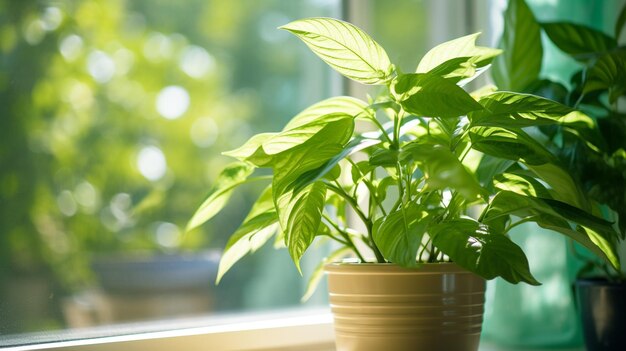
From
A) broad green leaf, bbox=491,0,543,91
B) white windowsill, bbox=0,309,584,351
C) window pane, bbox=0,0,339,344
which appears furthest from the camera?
window pane, bbox=0,0,339,344

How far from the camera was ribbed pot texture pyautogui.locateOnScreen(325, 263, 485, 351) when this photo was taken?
31.7 inches

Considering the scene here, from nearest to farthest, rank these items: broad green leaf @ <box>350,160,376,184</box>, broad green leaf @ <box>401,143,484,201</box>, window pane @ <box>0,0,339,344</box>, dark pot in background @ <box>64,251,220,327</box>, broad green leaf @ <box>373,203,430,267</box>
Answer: broad green leaf @ <box>401,143,484,201</box> → broad green leaf @ <box>373,203,430,267</box> → broad green leaf @ <box>350,160,376,184</box> → window pane @ <box>0,0,339,344</box> → dark pot in background @ <box>64,251,220,327</box>

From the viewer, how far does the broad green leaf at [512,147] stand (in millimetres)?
806

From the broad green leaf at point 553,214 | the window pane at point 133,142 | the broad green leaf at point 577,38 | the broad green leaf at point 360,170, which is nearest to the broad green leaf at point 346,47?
the broad green leaf at point 360,170

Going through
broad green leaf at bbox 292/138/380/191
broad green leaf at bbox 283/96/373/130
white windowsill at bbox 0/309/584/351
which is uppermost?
broad green leaf at bbox 283/96/373/130

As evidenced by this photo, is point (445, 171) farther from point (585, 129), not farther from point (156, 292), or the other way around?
point (156, 292)

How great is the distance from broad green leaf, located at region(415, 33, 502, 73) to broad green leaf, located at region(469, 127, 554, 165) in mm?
94

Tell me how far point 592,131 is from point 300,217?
1.79ft

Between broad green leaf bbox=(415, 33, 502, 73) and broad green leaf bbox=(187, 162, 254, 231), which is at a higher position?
broad green leaf bbox=(415, 33, 502, 73)

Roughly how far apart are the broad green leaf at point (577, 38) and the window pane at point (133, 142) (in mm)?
510

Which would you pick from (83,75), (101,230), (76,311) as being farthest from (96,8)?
(76,311)

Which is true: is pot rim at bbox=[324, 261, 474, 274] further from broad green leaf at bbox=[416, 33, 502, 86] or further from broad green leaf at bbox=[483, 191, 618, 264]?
broad green leaf at bbox=[416, 33, 502, 86]

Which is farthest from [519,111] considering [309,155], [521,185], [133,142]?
[133,142]

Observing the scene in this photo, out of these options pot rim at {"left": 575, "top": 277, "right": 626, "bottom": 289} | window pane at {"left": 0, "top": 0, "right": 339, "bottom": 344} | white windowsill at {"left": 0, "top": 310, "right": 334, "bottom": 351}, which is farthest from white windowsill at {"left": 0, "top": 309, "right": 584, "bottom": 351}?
pot rim at {"left": 575, "top": 277, "right": 626, "bottom": 289}
